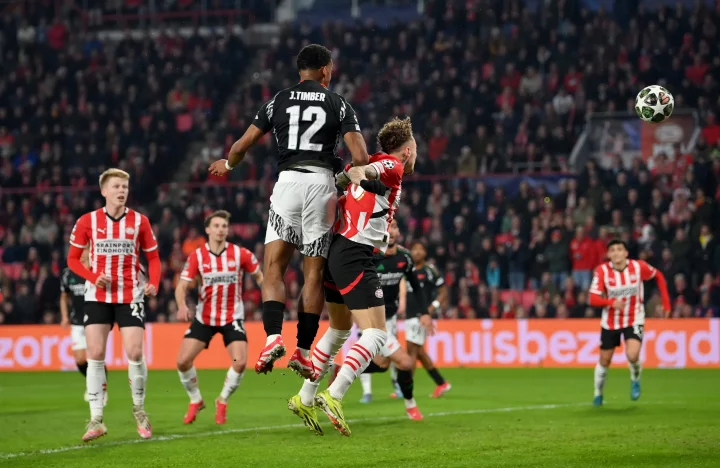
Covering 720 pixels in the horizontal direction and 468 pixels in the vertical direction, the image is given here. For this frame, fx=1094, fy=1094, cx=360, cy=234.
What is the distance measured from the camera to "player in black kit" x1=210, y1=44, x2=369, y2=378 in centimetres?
798

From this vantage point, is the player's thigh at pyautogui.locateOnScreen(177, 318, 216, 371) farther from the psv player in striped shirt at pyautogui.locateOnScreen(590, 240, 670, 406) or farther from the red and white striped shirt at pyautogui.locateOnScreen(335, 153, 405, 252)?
the psv player in striped shirt at pyautogui.locateOnScreen(590, 240, 670, 406)

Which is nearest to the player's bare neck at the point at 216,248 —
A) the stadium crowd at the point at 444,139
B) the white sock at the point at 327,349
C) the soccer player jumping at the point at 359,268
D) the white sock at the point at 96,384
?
the white sock at the point at 96,384

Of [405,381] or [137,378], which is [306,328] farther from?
[405,381]

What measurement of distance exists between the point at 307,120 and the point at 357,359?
5.85ft

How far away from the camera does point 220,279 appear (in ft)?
40.7

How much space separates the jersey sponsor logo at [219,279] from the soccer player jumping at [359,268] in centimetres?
416

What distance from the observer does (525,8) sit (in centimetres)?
2766

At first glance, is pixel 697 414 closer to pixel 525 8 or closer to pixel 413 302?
pixel 413 302

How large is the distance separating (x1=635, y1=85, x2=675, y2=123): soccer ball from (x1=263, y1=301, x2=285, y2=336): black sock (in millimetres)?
4562

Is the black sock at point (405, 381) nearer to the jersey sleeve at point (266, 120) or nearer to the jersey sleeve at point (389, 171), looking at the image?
the jersey sleeve at point (389, 171)

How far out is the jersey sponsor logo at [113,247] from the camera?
10.5 m

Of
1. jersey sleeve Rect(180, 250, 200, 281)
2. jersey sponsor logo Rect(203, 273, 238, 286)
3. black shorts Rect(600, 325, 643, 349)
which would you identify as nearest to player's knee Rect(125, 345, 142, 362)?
jersey sponsor logo Rect(203, 273, 238, 286)

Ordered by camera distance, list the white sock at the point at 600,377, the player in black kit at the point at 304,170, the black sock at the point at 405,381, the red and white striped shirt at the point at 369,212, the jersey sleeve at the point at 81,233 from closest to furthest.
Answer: the player in black kit at the point at 304,170, the red and white striped shirt at the point at 369,212, the jersey sleeve at the point at 81,233, the black sock at the point at 405,381, the white sock at the point at 600,377

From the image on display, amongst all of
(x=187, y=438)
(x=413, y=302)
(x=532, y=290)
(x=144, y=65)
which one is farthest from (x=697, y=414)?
(x=144, y=65)
